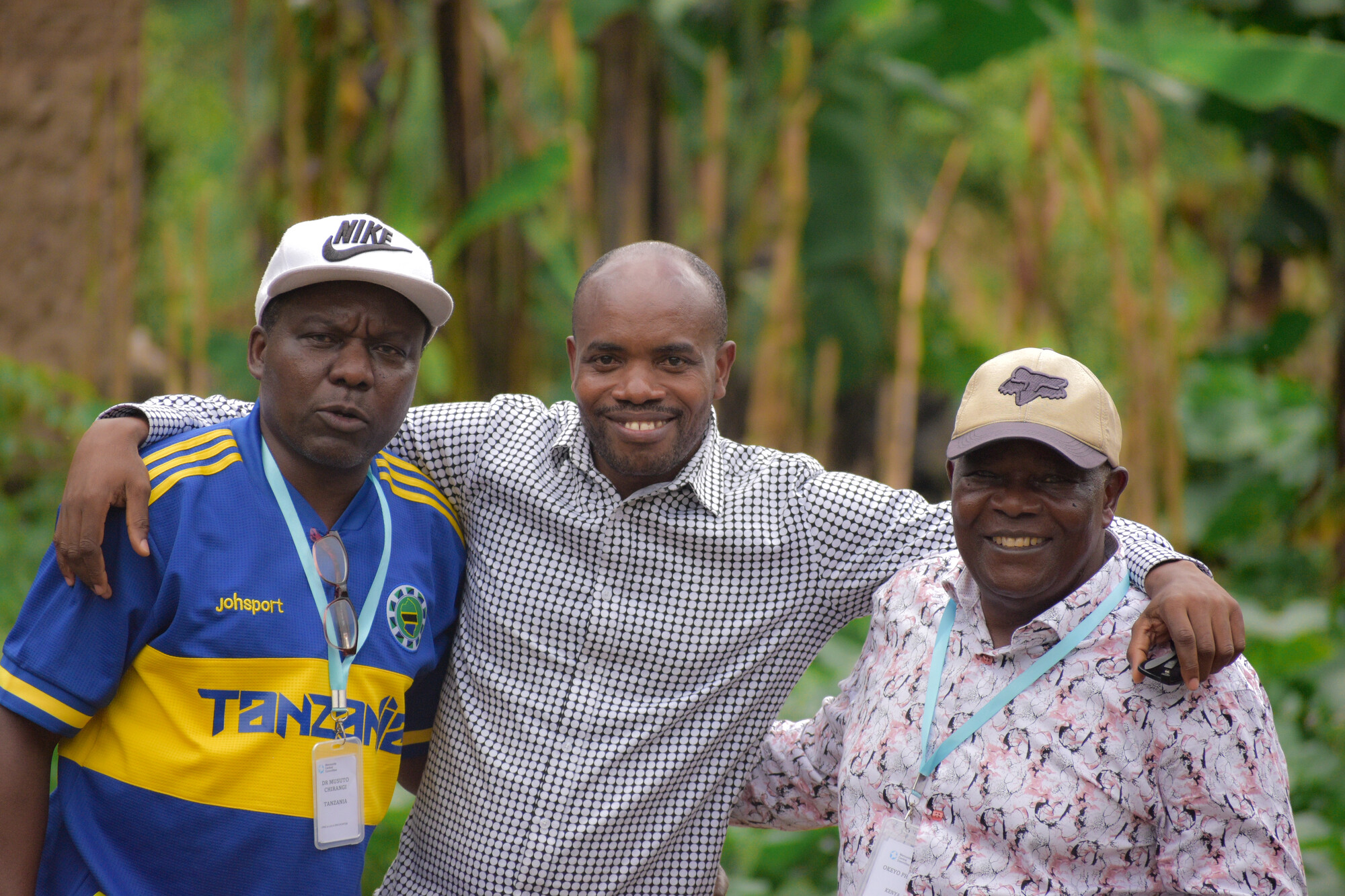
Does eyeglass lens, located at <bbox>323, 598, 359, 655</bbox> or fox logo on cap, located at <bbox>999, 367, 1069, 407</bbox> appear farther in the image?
eyeglass lens, located at <bbox>323, 598, 359, 655</bbox>

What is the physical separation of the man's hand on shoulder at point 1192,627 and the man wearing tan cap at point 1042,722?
5 centimetres

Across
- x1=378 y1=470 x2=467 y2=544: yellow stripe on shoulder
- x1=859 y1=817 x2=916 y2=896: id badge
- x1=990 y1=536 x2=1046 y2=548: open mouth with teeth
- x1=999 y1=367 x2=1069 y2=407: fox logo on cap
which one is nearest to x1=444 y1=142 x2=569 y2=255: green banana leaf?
x1=378 y1=470 x2=467 y2=544: yellow stripe on shoulder

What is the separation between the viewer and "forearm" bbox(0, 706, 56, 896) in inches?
79.3

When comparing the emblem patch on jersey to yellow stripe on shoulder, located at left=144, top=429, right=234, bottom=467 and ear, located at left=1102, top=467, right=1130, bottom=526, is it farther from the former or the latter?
ear, located at left=1102, top=467, right=1130, bottom=526

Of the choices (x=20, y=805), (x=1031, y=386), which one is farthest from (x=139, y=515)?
(x=1031, y=386)

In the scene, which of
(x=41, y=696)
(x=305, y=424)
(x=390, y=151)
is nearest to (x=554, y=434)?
(x=305, y=424)

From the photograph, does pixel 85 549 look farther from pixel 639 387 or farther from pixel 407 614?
pixel 639 387

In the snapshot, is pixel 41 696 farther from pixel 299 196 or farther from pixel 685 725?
pixel 299 196

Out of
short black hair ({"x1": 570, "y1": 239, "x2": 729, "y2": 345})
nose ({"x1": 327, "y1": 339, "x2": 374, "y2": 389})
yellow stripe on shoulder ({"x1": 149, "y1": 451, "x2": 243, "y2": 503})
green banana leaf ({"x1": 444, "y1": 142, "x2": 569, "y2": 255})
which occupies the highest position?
green banana leaf ({"x1": 444, "y1": 142, "x2": 569, "y2": 255})

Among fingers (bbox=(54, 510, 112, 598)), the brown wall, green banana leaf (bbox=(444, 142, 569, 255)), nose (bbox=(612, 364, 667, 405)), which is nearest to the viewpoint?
fingers (bbox=(54, 510, 112, 598))

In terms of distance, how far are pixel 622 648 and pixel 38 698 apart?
3.36ft

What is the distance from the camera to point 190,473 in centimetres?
215

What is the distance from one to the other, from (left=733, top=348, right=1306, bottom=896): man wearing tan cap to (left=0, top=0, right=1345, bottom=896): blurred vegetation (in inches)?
78.6

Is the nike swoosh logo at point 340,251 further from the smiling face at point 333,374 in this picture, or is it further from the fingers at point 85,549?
the fingers at point 85,549
